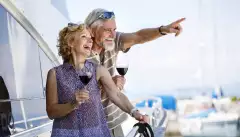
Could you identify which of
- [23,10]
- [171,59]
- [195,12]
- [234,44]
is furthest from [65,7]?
[171,59]

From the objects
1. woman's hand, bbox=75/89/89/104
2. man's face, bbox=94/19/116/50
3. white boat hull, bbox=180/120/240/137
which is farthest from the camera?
white boat hull, bbox=180/120/240/137

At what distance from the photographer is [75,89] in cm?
154

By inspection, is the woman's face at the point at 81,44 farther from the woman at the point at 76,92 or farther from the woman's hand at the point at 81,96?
the woman's hand at the point at 81,96

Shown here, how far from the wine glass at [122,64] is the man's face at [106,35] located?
107mm

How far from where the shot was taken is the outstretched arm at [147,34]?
6.37 feet

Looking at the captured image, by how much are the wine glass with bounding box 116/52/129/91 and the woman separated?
314mm

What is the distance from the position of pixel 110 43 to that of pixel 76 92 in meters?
0.42

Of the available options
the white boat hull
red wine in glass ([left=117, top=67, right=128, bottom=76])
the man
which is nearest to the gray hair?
the man

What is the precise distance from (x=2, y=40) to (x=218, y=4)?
579 inches

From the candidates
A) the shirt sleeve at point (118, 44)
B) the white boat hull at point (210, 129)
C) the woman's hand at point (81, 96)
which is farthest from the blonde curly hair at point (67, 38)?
the white boat hull at point (210, 129)

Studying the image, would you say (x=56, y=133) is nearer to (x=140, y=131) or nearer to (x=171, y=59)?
(x=140, y=131)

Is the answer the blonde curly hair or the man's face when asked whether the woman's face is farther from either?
the man's face

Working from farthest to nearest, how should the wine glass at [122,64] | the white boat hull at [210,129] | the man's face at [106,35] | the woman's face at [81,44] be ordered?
the white boat hull at [210,129]
the wine glass at [122,64]
the man's face at [106,35]
the woman's face at [81,44]

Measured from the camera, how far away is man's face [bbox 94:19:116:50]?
1788mm
